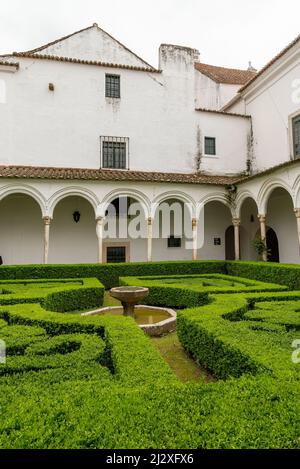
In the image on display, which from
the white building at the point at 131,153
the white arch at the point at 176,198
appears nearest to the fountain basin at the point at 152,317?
the white building at the point at 131,153

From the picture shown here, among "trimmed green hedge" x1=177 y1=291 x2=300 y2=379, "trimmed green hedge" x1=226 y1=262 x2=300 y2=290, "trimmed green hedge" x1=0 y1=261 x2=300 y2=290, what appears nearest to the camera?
"trimmed green hedge" x1=177 y1=291 x2=300 y2=379

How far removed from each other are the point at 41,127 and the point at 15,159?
6.94 feet

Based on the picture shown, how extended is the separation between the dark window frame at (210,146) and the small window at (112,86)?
5.49 m

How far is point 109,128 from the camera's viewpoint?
18.0m

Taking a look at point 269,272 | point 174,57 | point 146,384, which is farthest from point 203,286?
point 174,57

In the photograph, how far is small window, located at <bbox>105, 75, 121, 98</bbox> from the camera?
18.2 m

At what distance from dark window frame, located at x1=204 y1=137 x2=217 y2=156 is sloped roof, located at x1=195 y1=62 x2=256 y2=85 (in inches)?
275

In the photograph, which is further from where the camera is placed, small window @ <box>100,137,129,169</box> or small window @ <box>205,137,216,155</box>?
small window @ <box>205,137,216,155</box>

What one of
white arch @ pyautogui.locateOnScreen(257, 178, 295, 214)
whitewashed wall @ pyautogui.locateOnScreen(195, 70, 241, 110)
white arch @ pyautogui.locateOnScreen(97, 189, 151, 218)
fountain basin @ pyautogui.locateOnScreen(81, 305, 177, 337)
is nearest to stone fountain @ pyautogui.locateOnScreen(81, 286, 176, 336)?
fountain basin @ pyautogui.locateOnScreen(81, 305, 177, 337)

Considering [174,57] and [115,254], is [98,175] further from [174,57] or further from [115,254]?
[174,57]

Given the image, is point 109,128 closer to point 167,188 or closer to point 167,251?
point 167,188

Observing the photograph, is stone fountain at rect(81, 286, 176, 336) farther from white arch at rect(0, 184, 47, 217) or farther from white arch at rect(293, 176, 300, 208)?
white arch at rect(0, 184, 47, 217)

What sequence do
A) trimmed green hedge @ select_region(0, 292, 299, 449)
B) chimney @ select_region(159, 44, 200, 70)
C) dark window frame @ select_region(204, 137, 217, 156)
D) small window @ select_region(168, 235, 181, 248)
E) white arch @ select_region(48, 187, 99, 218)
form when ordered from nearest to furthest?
1. trimmed green hedge @ select_region(0, 292, 299, 449)
2. white arch @ select_region(48, 187, 99, 218)
3. small window @ select_region(168, 235, 181, 248)
4. chimney @ select_region(159, 44, 200, 70)
5. dark window frame @ select_region(204, 137, 217, 156)
